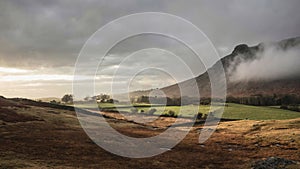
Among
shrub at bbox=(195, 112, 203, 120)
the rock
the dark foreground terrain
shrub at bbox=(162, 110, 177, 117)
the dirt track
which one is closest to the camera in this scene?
the dirt track

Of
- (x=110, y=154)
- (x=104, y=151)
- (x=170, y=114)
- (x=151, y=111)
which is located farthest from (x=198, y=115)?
(x=110, y=154)

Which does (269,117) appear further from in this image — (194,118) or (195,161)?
(195,161)

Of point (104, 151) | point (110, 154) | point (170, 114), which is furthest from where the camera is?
point (170, 114)

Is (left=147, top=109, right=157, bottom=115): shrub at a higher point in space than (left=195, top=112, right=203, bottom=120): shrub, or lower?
higher

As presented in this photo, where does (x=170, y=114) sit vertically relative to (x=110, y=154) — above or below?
above

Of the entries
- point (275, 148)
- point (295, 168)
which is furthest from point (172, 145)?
point (295, 168)

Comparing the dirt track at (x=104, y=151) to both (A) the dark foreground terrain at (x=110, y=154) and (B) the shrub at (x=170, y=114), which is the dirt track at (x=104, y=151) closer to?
(A) the dark foreground terrain at (x=110, y=154)

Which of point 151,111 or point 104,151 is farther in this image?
point 151,111

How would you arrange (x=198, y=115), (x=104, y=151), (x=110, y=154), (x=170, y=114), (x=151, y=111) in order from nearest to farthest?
(x=110, y=154)
(x=104, y=151)
(x=198, y=115)
(x=170, y=114)
(x=151, y=111)

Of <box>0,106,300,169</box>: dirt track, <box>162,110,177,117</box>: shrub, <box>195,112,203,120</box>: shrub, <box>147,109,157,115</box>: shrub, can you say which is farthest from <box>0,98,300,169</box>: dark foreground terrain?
<box>147,109,157,115</box>: shrub

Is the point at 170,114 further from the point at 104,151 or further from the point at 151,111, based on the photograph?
the point at 104,151

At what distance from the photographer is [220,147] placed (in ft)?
206

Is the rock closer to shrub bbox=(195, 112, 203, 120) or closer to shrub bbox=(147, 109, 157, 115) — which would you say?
shrub bbox=(195, 112, 203, 120)

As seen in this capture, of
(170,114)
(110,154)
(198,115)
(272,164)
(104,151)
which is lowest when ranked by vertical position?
(272,164)
